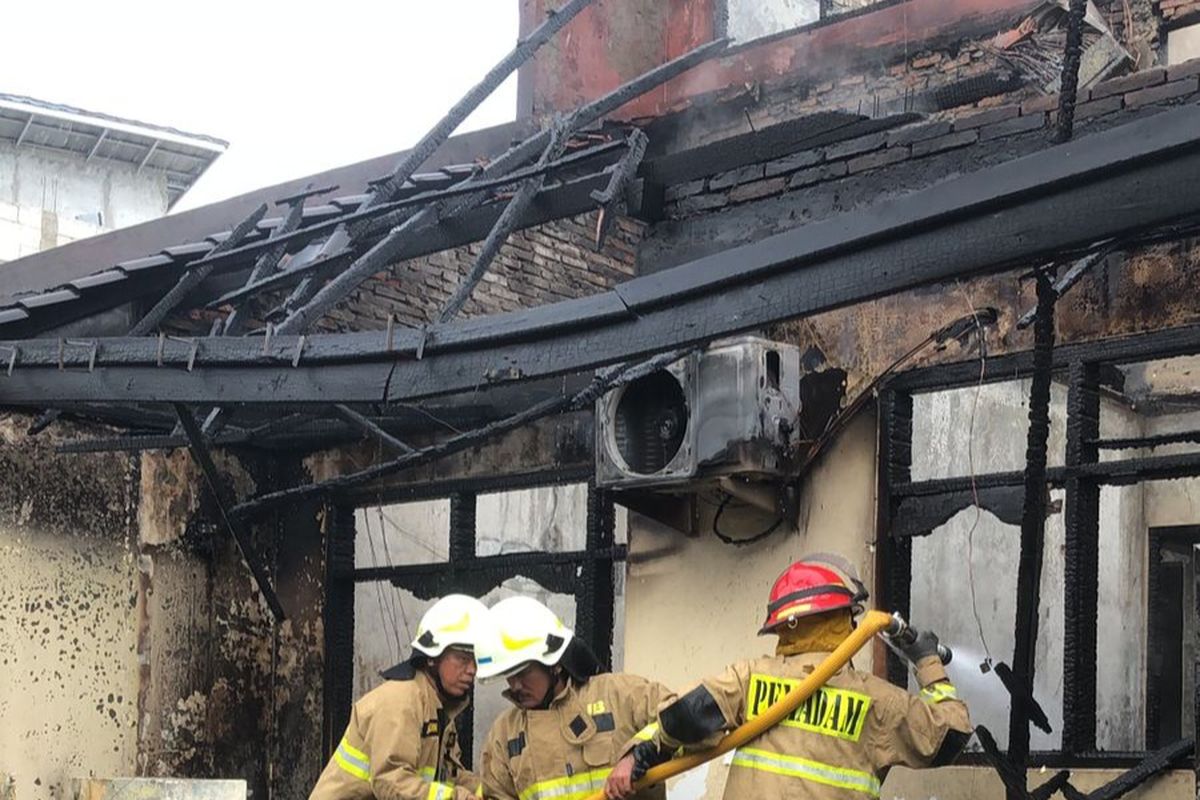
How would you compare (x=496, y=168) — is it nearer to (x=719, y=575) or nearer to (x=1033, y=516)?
(x=719, y=575)

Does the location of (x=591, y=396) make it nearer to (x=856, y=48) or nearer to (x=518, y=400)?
(x=518, y=400)

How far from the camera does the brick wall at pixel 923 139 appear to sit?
774 cm

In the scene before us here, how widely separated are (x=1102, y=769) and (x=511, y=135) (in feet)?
19.2

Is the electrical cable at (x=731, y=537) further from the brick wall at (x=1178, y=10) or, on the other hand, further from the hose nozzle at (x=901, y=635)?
the brick wall at (x=1178, y=10)

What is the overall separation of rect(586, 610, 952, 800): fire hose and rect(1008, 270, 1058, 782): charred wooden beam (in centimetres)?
57

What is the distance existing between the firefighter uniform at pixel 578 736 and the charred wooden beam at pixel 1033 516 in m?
1.30

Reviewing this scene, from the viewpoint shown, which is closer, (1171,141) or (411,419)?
(1171,141)

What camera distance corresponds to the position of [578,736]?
6328mm

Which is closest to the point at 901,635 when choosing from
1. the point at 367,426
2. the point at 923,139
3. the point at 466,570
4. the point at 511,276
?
the point at 923,139

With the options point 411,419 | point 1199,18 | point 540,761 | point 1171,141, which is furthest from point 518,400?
point 1171,141

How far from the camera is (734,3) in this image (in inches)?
444

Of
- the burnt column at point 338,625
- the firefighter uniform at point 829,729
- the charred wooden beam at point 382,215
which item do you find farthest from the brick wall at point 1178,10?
the burnt column at point 338,625

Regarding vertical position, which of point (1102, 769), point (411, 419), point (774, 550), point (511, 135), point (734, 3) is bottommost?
point (1102, 769)

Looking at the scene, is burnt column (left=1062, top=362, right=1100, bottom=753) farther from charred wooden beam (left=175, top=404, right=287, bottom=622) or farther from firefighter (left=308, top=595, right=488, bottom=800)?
charred wooden beam (left=175, top=404, right=287, bottom=622)
